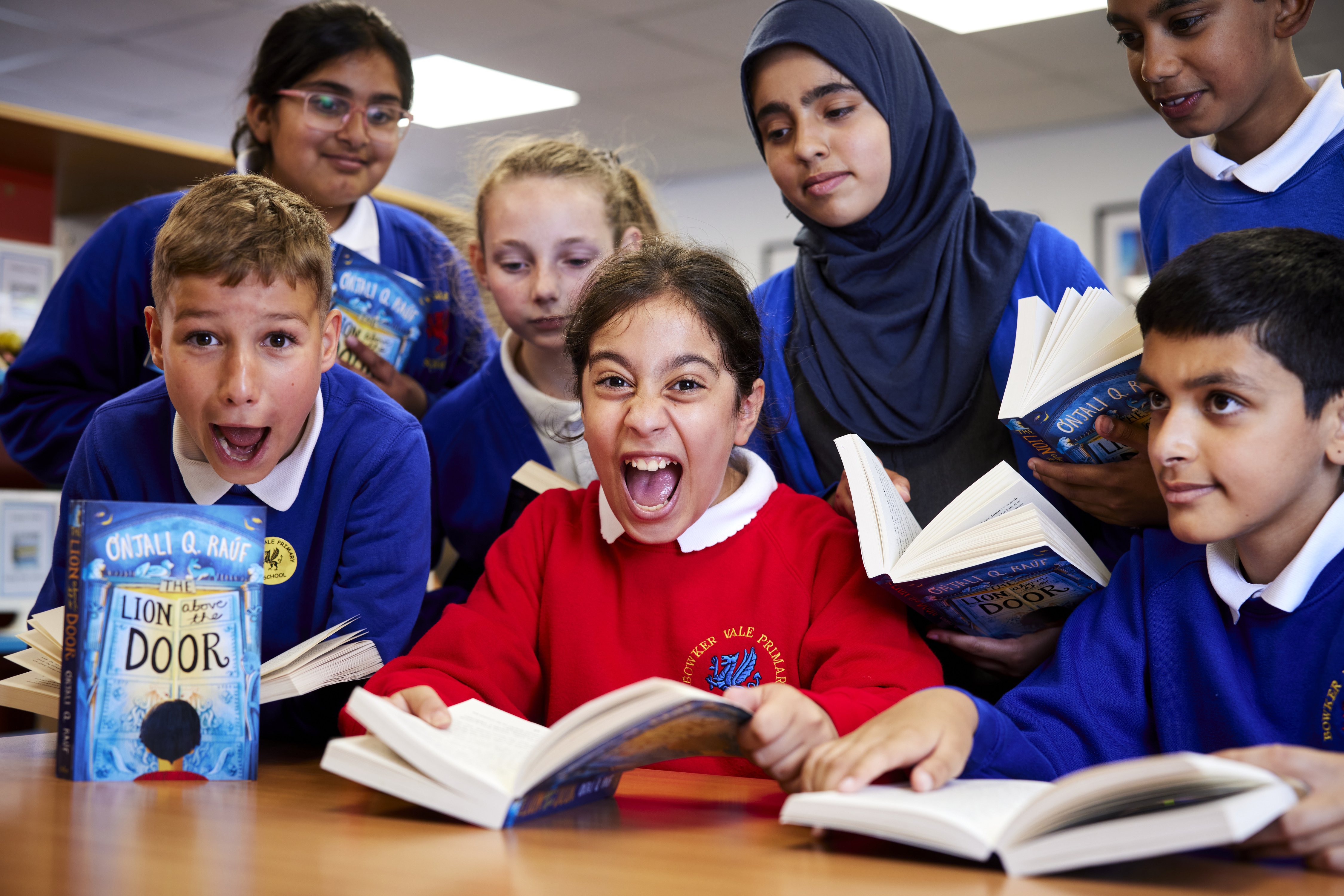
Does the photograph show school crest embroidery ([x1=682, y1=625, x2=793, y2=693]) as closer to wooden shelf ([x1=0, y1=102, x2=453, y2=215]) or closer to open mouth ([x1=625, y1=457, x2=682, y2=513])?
open mouth ([x1=625, y1=457, x2=682, y2=513])

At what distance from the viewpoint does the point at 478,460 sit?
2162 mm

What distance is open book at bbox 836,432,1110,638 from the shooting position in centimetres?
121

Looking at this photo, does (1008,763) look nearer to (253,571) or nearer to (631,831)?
(631,831)

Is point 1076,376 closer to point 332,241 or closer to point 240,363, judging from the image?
point 240,363

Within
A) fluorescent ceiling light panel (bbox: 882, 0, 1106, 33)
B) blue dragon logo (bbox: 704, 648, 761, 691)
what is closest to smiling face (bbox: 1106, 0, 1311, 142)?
blue dragon logo (bbox: 704, 648, 761, 691)

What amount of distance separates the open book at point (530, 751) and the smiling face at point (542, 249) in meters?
1.14

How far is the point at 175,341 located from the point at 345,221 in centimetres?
98

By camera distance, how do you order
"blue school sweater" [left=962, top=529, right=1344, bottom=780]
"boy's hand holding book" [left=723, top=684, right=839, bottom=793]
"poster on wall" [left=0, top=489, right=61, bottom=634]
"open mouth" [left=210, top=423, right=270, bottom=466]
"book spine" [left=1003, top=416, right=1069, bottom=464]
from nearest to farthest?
1. "boy's hand holding book" [left=723, top=684, right=839, bottom=793]
2. "blue school sweater" [left=962, top=529, right=1344, bottom=780]
3. "book spine" [left=1003, top=416, right=1069, bottom=464]
4. "open mouth" [left=210, top=423, right=270, bottom=466]
5. "poster on wall" [left=0, top=489, right=61, bottom=634]

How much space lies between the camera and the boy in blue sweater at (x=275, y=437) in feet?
4.61

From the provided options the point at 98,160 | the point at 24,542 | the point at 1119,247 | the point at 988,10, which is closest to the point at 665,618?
the point at 98,160

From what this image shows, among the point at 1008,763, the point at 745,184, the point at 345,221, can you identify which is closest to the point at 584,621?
the point at 1008,763

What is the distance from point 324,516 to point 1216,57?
1404 mm

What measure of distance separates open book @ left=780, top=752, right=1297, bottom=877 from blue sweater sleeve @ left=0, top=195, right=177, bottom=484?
1.74 m

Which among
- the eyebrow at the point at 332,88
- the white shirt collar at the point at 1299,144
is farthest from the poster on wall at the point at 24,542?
the white shirt collar at the point at 1299,144
